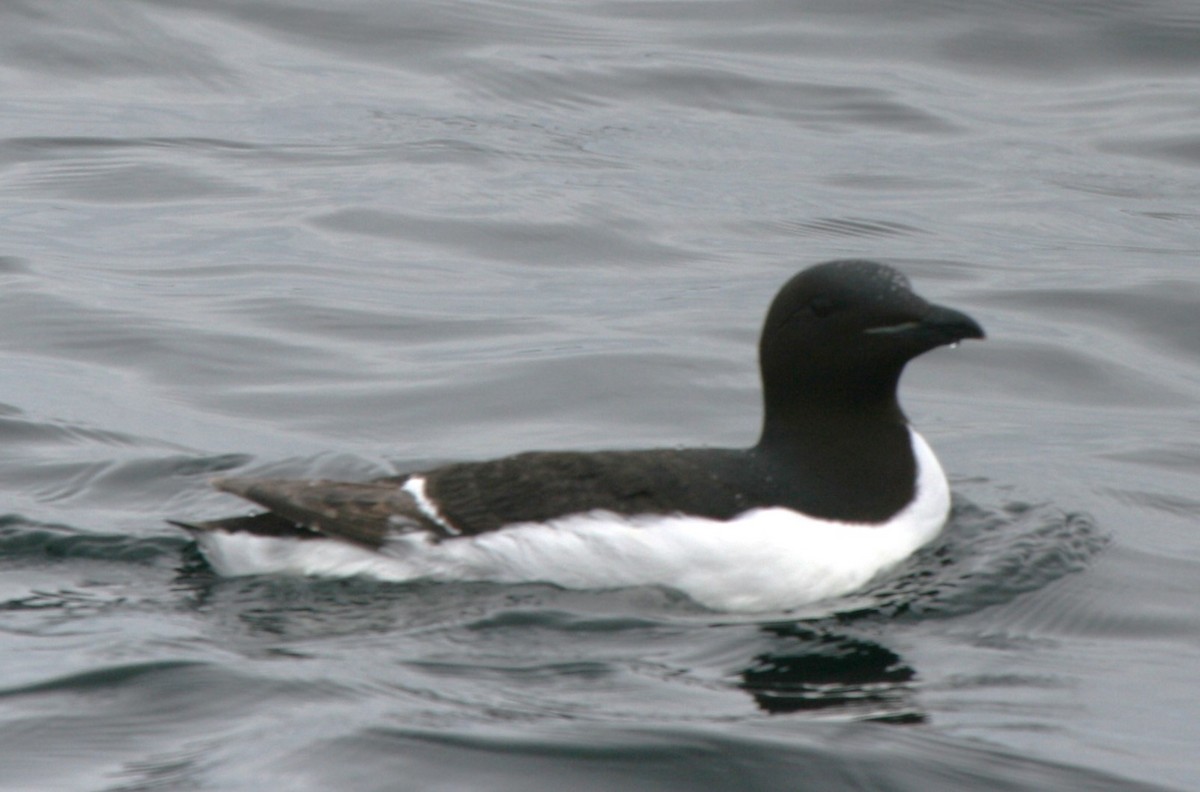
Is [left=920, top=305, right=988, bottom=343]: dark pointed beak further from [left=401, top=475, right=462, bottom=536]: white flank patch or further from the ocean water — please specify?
[left=401, top=475, right=462, bottom=536]: white flank patch

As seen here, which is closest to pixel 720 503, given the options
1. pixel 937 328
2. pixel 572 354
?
pixel 937 328

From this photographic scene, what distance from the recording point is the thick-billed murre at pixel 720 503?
18.9 feet

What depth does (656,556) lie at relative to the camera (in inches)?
226

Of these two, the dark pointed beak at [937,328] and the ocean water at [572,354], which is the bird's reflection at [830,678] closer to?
the ocean water at [572,354]

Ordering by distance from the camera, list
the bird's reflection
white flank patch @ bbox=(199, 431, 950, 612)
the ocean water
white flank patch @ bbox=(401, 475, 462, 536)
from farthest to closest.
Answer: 1. white flank patch @ bbox=(401, 475, 462, 536)
2. white flank patch @ bbox=(199, 431, 950, 612)
3. the bird's reflection
4. the ocean water

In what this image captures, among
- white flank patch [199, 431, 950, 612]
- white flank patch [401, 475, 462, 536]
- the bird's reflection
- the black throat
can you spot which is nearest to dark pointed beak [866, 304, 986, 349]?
the black throat

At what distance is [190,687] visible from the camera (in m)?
5.14

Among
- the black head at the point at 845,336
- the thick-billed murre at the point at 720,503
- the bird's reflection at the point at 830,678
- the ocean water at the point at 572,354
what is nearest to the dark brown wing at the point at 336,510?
the thick-billed murre at the point at 720,503

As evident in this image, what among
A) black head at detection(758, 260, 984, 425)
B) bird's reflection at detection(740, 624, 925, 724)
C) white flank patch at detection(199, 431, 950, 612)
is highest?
black head at detection(758, 260, 984, 425)

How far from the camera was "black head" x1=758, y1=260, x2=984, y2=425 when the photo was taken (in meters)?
6.05

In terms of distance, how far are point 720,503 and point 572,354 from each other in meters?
3.40

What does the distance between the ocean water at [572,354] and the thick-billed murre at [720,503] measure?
0.11 metres

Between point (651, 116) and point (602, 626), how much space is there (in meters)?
8.32

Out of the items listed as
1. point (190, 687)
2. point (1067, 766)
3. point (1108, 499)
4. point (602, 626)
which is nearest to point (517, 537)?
point (602, 626)
